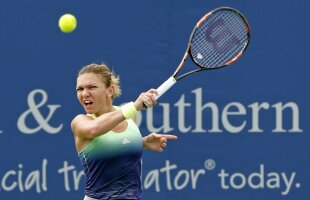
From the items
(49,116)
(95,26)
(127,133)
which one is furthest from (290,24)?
(127,133)

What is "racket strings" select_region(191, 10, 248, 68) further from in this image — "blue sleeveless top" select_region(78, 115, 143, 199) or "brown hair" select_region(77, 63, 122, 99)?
"blue sleeveless top" select_region(78, 115, 143, 199)

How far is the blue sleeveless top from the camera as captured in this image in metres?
4.90

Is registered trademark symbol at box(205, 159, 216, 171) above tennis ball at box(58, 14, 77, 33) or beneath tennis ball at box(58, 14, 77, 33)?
beneath

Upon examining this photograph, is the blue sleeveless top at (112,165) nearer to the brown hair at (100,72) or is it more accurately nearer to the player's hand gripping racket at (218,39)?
the brown hair at (100,72)

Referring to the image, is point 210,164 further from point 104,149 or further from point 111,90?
point 104,149

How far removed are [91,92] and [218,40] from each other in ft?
3.92

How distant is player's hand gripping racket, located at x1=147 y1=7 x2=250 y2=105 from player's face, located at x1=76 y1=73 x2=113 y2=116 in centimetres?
66

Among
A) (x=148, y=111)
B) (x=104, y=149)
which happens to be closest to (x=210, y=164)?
(x=148, y=111)

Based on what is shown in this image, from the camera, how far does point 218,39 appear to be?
575cm

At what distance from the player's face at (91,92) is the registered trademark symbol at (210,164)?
7.30ft

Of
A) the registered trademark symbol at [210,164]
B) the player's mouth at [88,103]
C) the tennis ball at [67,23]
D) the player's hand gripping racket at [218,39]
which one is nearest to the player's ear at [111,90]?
the player's mouth at [88,103]

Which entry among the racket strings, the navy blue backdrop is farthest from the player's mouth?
the navy blue backdrop

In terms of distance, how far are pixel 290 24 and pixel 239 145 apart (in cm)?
108

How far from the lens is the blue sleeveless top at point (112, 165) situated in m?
4.90
